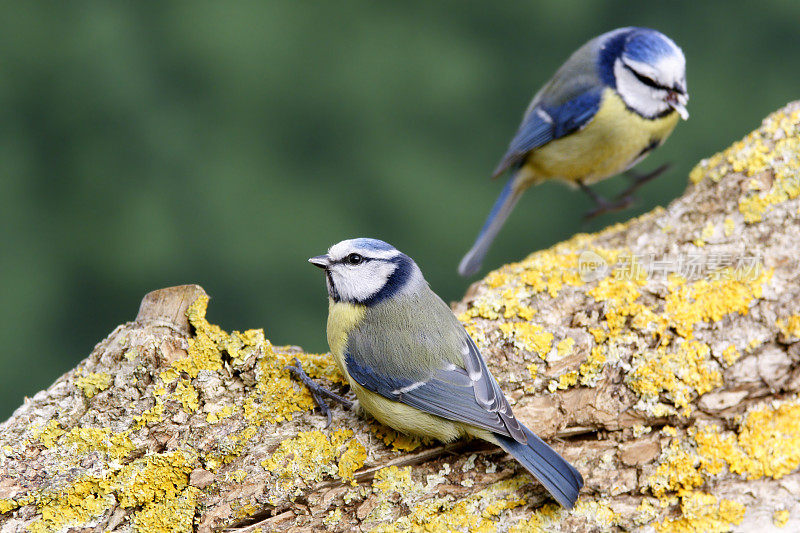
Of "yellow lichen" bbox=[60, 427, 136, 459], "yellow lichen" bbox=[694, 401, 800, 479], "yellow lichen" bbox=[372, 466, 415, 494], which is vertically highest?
"yellow lichen" bbox=[60, 427, 136, 459]

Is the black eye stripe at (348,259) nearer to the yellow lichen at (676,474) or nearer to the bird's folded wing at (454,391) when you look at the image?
the bird's folded wing at (454,391)

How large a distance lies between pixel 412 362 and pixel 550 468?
0.27 m

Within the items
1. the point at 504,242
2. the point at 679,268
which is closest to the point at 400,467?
the point at 679,268

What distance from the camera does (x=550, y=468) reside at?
3.56ft

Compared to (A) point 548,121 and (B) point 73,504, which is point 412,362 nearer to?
(B) point 73,504

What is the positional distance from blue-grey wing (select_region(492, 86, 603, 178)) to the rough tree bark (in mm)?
733

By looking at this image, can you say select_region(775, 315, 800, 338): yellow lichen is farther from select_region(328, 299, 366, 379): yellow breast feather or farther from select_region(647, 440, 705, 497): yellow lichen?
select_region(328, 299, 366, 379): yellow breast feather

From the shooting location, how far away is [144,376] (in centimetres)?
120

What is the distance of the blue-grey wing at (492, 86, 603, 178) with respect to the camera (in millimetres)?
1996

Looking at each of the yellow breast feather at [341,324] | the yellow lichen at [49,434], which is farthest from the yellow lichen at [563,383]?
the yellow lichen at [49,434]

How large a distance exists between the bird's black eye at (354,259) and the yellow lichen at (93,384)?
0.45m

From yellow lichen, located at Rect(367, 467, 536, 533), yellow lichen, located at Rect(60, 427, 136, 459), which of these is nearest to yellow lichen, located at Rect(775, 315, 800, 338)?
yellow lichen, located at Rect(367, 467, 536, 533)

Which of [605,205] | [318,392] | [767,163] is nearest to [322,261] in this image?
[318,392]

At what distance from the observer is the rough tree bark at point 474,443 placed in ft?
3.60
